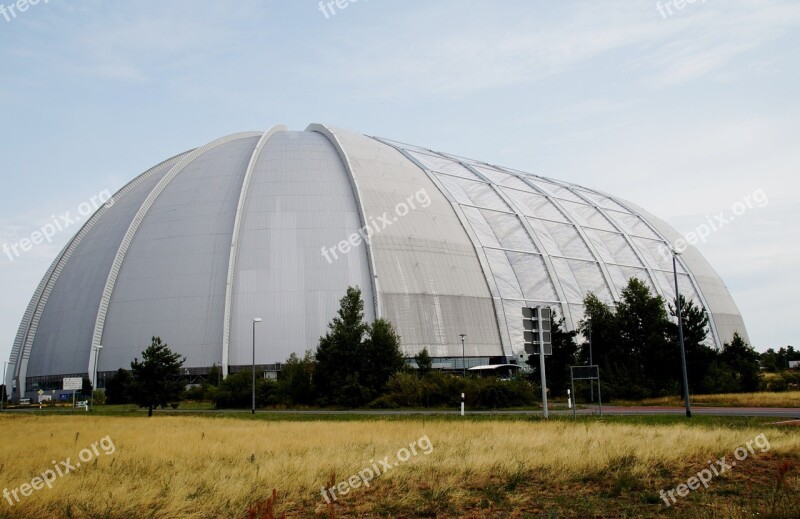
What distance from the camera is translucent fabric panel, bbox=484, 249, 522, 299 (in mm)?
56406

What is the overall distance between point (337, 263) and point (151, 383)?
16831 mm

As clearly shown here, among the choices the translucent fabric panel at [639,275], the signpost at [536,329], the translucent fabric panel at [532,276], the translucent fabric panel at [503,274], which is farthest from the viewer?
the translucent fabric panel at [639,275]

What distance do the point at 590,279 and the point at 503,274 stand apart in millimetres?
11241

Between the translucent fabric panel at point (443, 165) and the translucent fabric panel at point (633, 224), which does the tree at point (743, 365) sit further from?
the translucent fabric panel at point (443, 165)

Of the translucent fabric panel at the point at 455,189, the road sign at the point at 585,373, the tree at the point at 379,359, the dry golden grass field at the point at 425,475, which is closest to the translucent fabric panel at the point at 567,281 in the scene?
the translucent fabric panel at the point at 455,189

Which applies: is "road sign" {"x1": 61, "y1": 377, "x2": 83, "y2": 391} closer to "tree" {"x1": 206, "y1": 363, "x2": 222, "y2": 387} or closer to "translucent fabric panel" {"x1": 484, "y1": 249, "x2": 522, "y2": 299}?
"tree" {"x1": 206, "y1": 363, "x2": 222, "y2": 387}

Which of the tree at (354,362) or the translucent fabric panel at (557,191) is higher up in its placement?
the translucent fabric panel at (557,191)

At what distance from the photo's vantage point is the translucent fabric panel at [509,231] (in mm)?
60719

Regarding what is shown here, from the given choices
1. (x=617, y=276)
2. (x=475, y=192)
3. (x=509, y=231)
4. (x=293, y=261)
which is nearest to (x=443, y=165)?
(x=475, y=192)

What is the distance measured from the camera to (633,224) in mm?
77938

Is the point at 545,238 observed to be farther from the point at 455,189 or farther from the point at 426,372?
the point at 426,372

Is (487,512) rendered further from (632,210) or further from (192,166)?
(632,210)

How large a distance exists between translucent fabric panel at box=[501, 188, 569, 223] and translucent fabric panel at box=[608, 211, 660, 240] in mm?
10183

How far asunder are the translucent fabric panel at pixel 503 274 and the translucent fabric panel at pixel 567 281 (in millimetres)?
5330
